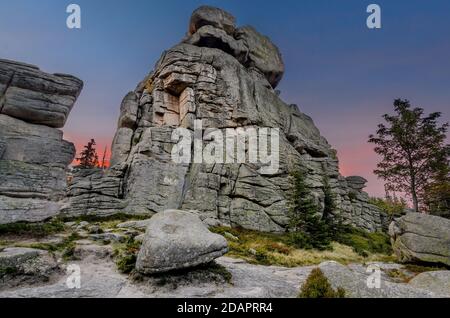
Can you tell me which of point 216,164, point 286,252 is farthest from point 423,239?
point 216,164

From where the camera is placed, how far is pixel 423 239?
15.3 metres

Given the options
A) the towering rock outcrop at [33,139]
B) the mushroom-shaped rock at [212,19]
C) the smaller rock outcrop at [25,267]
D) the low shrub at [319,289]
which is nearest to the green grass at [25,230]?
the towering rock outcrop at [33,139]

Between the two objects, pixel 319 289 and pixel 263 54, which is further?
pixel 263 54

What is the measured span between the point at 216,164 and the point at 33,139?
781 inches

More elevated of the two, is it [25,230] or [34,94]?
[34,94]

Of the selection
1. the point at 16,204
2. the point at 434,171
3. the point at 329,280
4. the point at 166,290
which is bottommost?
the point at 166,290

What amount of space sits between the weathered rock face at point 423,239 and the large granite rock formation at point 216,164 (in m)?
16.1

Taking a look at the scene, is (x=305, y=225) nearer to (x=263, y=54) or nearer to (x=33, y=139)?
(x=33, y=139)

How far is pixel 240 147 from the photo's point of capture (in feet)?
120

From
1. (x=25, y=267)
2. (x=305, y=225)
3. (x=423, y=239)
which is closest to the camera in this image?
(x=25, y=267)

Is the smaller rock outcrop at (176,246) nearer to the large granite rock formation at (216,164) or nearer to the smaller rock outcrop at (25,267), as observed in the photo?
the smaller rock outcrop at (25,267)

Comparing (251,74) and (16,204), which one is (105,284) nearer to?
(16,204)

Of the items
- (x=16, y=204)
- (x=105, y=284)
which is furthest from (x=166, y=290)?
(x=16, y=204)

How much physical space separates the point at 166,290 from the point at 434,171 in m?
38.0
